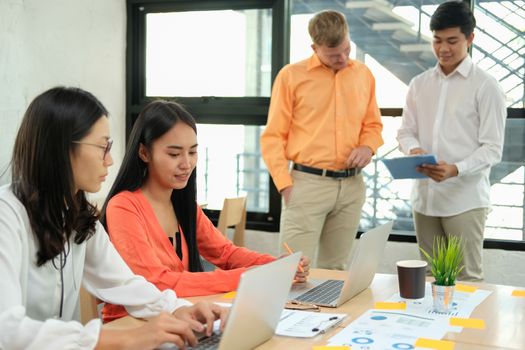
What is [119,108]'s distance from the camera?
4.95m

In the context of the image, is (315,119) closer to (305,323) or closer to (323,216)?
(323,216)

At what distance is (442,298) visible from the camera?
2.04 m

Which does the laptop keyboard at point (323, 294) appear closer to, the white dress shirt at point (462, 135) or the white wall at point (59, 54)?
the white dress shirt at point (462, 135)

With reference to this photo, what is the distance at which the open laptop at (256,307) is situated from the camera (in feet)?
4.87

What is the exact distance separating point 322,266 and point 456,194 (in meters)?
0.76

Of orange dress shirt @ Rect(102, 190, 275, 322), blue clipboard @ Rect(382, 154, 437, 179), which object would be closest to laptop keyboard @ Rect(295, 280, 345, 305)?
orange dress shirt @ Rect(102, 190, 275, 322)

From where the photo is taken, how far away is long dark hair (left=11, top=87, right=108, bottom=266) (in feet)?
5.50

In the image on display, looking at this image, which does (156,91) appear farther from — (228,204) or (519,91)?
(519,91)

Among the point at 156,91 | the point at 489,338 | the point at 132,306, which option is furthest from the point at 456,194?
the point at 156,91

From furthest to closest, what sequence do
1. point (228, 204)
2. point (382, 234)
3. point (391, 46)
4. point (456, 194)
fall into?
1. point (391, 46)
2. point (228, 204)
3. point (456, 194)
4. point (382, 234)

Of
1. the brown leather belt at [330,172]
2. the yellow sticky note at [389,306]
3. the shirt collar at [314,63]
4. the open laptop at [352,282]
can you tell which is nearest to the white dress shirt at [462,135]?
the brown leather belt at [330,172]

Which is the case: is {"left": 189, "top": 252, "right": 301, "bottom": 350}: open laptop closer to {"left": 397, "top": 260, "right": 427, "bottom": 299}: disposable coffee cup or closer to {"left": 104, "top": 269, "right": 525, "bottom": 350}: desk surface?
{"left": 104, "top": 269, "right": 525, "bottom": 350}: desk surface

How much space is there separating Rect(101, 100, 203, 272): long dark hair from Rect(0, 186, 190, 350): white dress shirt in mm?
361

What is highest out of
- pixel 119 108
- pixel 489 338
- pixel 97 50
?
pixel 97 50
